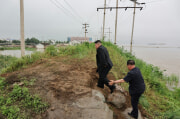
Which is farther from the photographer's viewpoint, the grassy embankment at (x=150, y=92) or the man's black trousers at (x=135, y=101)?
the grassy embankment at (x=150, y=92)

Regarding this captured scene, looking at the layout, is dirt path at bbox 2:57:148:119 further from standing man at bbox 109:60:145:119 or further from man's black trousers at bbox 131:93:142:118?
standing man at bbox 109:60:145:119

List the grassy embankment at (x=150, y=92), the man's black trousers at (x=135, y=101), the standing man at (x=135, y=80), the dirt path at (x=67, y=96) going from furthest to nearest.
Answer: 1. the grassy embankment at (x=150, y=92)
2. the man's black trousers at (x=135, y=101)
3. the standing man at (x=135, y=80)
4. the dirt path at (x=67, y=96)

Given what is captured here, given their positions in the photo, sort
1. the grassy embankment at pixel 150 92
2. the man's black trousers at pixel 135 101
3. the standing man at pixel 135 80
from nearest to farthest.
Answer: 1. the standing man at pixel 135 80
2. the man's black trousers at pixel 135 101
3. the grassy embankment at pixel 150 92

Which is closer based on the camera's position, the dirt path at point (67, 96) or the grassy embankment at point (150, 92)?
the dirt path at point (67, 96)

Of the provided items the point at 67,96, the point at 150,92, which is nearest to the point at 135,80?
the point at 67,96

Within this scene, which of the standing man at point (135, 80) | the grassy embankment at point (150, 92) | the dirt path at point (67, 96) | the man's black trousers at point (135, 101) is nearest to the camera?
the dirt path at point (67, 96)

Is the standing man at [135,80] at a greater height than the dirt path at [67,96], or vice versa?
the standing man at [135,80]

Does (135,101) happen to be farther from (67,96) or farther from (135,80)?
(67,96)

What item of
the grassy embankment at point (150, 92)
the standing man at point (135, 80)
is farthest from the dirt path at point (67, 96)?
the standing man at point (135, 80)

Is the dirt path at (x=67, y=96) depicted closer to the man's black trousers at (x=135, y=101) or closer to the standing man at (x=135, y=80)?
the man's black trousers at (x=135, y=101)

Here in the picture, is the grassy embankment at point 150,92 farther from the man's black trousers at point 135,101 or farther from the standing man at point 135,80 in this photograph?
the standing man at point 135,80

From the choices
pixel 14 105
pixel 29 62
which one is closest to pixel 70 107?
pixel 14 105

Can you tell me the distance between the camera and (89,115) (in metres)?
2.43

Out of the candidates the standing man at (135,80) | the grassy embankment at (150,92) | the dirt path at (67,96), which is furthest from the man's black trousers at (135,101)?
the grassy embankment at (150,92)
